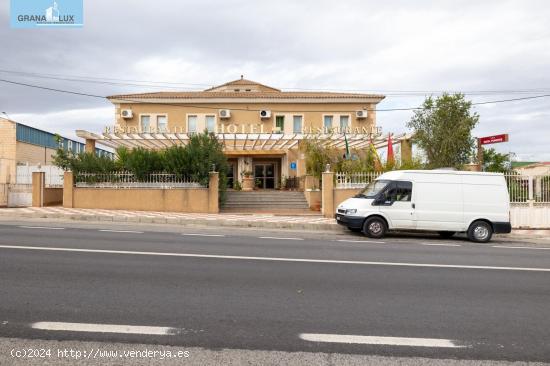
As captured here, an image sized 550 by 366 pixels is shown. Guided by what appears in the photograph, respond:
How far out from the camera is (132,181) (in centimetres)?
1980

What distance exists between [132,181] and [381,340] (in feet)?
57.0

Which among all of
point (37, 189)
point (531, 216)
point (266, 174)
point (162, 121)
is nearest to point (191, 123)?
point (162, 121)

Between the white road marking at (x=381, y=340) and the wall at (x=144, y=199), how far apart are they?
1554cm

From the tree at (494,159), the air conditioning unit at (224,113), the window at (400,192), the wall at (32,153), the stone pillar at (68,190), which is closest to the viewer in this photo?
the window at (400,192)

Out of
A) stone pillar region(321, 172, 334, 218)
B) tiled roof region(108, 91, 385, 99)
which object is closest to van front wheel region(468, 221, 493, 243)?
stone pillar region(321, 172, 334, 218)

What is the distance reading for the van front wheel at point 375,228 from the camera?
44.2 ft

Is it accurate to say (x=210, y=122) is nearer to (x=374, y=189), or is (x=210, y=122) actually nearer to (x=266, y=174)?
(x=266, y=174)

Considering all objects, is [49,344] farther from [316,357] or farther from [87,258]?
[87,258]

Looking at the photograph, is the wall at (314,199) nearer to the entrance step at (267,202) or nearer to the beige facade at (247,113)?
the entrance step at (267,202)

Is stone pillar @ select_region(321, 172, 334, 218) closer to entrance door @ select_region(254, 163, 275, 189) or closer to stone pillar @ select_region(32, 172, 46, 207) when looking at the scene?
stone pillar @ select_region(32, 172, 46, 207)

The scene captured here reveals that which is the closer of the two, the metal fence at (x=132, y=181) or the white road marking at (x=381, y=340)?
the white road marking at (x=381, y=340)

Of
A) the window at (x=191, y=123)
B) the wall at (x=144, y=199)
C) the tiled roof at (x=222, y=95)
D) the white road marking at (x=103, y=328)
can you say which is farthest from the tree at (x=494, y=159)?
the white road marking at (x=103, y=328)

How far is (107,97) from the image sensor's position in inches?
1223

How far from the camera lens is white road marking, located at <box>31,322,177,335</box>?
4.17 m
